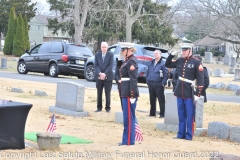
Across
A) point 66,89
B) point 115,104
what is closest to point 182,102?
point 66,89

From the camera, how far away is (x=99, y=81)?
1472 centimetres

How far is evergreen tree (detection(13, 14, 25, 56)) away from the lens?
5062cm

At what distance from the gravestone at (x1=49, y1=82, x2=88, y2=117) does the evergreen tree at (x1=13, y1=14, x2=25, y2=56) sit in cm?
3703

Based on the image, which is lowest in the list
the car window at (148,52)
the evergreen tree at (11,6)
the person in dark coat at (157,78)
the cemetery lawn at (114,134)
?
the cemetery lawn at (114,134)

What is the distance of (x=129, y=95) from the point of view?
9750 millimetres

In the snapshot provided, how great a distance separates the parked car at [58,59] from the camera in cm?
2562

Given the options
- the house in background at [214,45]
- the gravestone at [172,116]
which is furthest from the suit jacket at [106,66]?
the house in background at [214,45]

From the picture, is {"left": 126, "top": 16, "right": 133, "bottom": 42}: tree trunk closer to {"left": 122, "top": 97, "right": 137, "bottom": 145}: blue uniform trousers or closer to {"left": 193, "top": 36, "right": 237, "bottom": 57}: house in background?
{"left": 122, "top": 97, "right": 137, "bottom": 145}: blue uniform trousers

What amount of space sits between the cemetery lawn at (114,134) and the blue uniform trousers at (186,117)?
0.22m

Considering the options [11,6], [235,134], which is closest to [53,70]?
[235,134]

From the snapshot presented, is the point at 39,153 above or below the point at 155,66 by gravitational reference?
below

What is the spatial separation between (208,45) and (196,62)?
92.0m

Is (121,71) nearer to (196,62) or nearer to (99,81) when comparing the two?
(196,62)

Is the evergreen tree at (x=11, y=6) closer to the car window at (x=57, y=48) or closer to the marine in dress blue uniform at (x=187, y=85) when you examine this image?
the car window at (x=57, y=48)
